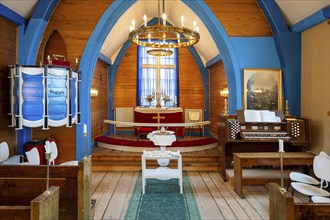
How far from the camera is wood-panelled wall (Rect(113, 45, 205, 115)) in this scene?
10203 mm

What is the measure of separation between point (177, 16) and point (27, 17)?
418 cm

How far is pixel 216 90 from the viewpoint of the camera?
364 inches

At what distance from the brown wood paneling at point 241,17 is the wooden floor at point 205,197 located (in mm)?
3236

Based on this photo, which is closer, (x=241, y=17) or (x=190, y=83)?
(x=241, y=17)

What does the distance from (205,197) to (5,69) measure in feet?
14.0

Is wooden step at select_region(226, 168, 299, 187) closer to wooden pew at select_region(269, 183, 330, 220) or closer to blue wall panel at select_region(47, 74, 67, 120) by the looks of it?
wooden pew at select_region(269, 183, 330, 220)

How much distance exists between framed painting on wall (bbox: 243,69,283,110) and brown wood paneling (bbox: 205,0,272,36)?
0.89 m

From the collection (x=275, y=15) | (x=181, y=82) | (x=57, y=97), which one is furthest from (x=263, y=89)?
(x=181, y=82)

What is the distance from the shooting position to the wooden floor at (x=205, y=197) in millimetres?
4008

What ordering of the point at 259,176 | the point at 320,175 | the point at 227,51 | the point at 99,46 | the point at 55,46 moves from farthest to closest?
1. the point at 55,46
2. the point at 99,46
3. the point at 227,51
4. the point at 259,176
5. the point at 320,175

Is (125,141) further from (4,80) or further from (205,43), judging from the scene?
(205,43)

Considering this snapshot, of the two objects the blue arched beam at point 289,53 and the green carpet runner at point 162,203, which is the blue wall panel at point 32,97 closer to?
the green carpet runner at point 162,203

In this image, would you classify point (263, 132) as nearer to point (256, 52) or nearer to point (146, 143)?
point (256, 52)

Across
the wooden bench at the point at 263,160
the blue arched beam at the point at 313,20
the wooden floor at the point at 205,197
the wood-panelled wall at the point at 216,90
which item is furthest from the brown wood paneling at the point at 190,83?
the wooden bench at the point at 263,160
